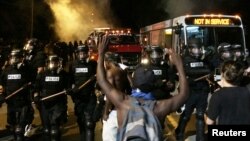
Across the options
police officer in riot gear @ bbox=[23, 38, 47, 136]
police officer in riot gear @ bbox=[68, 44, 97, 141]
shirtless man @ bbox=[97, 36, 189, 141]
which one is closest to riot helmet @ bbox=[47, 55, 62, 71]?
police officer in riot gear @ bbox=[68, 44, 97, 141]

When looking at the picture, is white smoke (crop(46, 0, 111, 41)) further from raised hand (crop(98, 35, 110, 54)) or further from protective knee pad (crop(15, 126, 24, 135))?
raised hand (crop(98, 35, 110, 54))

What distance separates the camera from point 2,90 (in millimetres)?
7695

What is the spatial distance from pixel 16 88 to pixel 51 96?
27.9 inches

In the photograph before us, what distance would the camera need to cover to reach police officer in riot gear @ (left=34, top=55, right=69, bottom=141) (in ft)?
24.2

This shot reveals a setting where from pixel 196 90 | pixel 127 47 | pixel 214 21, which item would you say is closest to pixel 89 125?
pixel 196 90

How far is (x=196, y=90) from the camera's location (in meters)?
7.90

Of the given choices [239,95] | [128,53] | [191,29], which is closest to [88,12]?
[128,53]

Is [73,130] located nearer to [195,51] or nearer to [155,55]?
[155,55]

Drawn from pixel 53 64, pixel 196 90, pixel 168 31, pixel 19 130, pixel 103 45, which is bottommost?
pixel 19 130

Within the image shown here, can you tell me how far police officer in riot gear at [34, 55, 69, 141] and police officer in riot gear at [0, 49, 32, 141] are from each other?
309 millimetres

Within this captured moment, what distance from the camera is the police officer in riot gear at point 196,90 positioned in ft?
25.6

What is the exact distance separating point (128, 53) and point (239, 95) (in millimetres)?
15769

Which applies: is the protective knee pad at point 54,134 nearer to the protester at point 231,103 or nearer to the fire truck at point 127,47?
the protester at point 231,103

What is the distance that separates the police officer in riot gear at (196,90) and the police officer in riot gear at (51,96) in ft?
6.96
